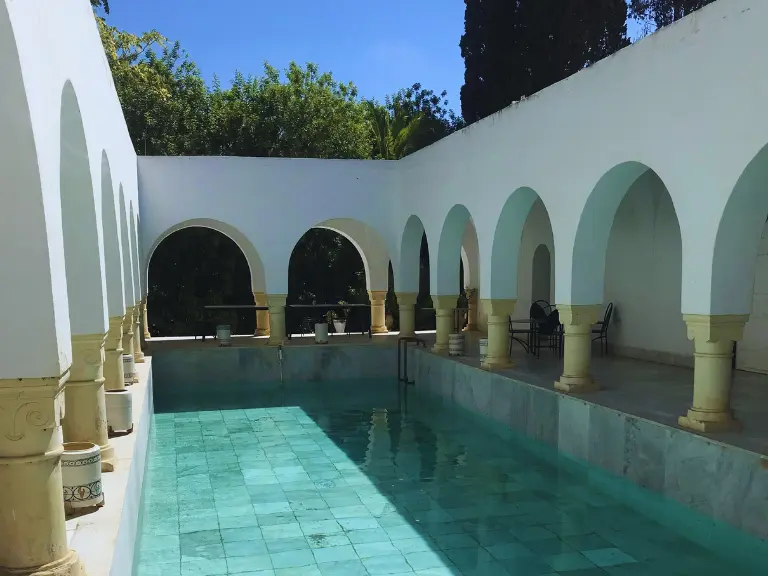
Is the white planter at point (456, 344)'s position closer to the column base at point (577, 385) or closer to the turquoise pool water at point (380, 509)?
the turquoise pool water at point (380, 509)

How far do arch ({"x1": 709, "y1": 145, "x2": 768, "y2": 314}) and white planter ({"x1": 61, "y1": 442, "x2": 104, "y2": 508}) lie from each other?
5.25 m

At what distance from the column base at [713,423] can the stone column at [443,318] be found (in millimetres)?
6557

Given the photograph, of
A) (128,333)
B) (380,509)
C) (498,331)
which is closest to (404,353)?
(498,331)

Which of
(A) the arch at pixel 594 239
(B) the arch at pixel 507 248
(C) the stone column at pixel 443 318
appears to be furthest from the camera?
(C) the stone column at pixel 443 318

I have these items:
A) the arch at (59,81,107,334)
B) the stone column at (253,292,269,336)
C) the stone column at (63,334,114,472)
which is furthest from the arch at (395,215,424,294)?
the arch at (59,81,107,334)

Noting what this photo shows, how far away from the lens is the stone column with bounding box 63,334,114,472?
504 centimetres

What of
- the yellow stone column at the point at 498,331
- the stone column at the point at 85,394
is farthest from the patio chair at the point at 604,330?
the stone column at the point at 85,394

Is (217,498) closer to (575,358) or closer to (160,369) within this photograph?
(575,358)

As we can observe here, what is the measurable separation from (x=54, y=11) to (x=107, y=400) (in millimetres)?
3719

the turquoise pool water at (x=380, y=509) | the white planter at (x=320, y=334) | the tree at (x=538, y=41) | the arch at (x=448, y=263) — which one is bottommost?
the turquoise pool water at (x=380, y=509)

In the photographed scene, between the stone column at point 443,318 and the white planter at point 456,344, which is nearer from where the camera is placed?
the white planter at point 456,344

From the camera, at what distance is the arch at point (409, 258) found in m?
14.6

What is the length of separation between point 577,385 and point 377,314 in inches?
342

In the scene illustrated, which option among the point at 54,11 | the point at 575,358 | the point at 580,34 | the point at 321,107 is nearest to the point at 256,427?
the point at 575,358
